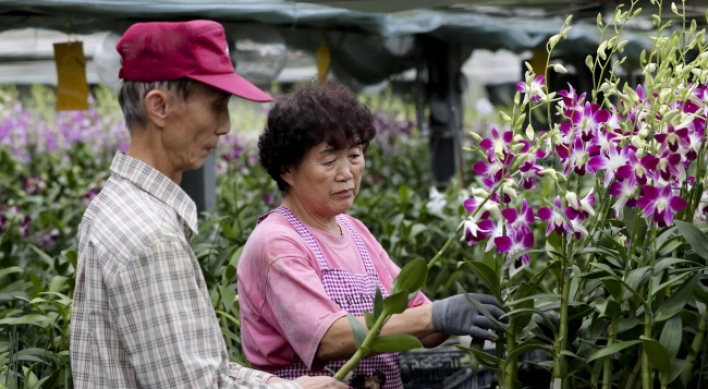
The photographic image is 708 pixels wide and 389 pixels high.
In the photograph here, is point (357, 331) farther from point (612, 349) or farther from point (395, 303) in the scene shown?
point (612, 349)

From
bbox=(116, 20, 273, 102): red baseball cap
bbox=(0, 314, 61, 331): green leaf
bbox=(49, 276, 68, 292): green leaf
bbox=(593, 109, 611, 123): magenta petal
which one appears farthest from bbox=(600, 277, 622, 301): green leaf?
bbox=(49, 276, 68, 292): green leaf

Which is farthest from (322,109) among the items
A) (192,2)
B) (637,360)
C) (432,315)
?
(192,2)

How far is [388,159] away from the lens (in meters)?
8.00

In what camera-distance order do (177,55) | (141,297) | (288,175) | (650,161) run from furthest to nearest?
(288,175) → (650,161) → (177,55) → (141,297)

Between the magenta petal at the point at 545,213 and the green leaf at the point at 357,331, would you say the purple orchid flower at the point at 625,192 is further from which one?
the green leaf at the point at 357,331

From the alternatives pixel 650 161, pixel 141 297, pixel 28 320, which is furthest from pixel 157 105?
pixel 28 320

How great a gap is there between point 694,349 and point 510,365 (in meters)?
0.39

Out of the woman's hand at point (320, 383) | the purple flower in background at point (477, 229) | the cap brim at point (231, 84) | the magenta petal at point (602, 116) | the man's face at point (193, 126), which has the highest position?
the cap brim at point (231, 84)

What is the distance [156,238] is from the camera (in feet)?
5.56

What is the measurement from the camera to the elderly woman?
6.96ft

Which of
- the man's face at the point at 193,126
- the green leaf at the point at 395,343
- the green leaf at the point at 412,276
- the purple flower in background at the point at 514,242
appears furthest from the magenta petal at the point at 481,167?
the man's face at the point at 193,126

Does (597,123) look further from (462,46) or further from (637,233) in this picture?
(462,46)

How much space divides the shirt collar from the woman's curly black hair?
0.53m

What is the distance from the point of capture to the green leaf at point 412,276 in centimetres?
188
